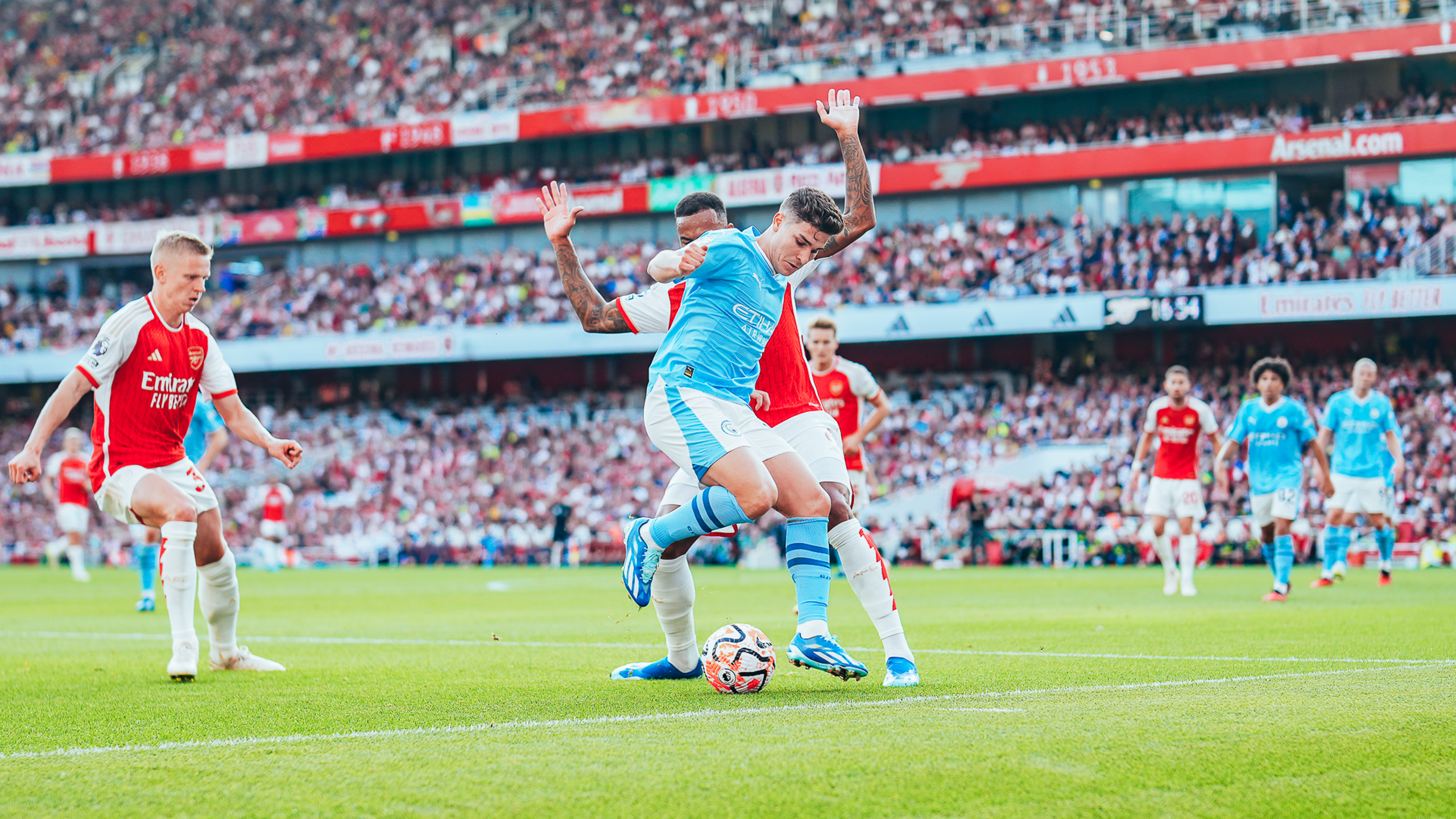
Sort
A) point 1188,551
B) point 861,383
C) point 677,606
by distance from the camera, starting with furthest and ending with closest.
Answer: point 1188,551 → point 861,383 → point 677,606

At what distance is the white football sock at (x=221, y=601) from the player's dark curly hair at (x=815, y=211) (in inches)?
142

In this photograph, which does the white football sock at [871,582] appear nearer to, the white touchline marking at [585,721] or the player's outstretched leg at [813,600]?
the player's outstretched leg at [813,600]

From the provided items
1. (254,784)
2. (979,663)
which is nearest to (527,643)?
(979,663)

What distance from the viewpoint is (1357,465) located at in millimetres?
16406

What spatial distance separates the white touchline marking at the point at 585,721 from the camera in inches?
188

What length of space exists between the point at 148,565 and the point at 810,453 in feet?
36.9

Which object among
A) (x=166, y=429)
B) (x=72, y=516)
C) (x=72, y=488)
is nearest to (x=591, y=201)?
(x=72, y=516)

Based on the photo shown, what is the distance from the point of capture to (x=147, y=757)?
178 inches

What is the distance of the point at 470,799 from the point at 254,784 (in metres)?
0.70

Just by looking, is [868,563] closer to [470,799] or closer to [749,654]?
[749,654]

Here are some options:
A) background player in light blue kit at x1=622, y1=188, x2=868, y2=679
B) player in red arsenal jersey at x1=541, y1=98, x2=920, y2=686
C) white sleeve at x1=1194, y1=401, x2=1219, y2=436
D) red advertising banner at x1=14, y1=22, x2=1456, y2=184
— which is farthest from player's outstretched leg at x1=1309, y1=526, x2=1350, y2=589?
red advertising banner at x1=14, y1=22, x2=1456, y2=184

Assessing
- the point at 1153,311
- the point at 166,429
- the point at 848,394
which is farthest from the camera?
the point at 1153,311

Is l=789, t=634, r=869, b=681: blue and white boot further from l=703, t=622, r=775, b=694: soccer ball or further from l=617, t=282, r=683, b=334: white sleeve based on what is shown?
l=617, t=282, r=683, b=334: white sleeve

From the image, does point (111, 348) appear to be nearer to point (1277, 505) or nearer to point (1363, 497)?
point (1277, 505)
